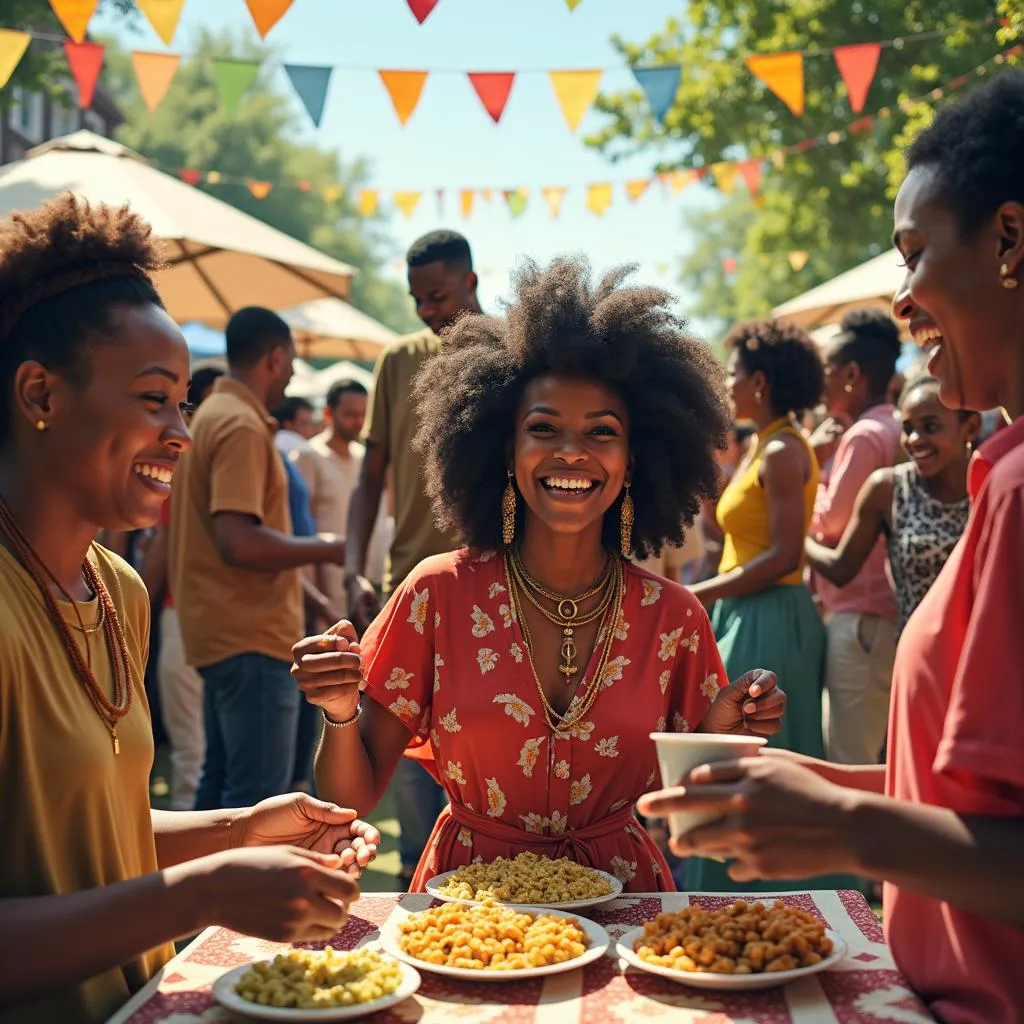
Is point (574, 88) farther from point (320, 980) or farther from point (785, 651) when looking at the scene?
point (320, 980)

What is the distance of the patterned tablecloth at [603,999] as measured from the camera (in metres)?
1.82

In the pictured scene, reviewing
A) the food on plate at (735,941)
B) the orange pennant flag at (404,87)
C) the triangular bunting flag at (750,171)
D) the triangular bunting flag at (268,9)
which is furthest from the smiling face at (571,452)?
the triangular bunting flag at (750,171)

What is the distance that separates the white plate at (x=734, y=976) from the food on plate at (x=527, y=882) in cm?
32

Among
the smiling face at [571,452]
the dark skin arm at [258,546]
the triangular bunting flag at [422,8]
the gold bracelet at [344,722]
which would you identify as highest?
the triangular bunting flag at [422,8]

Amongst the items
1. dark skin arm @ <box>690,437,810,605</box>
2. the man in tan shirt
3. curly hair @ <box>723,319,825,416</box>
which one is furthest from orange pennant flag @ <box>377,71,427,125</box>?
dark skin arm @ <box>690,437,810,605</box>

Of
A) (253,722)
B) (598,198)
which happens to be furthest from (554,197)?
(253,722)

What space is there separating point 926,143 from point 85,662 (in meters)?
1.66

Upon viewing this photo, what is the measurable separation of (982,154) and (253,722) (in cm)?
420

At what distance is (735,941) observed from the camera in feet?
6.44

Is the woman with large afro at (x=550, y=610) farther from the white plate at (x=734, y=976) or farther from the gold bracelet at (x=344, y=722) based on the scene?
the white plate at (x=734, y=976)

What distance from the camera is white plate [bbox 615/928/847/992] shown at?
1841 mm

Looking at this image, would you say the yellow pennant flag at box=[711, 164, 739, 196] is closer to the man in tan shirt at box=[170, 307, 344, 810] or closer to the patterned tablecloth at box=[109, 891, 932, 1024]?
the man in tan shirt at box=[170, 307, 344, 810]

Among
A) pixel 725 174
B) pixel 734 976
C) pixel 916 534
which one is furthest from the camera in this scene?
pixel 725 174

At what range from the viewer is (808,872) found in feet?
5.39
